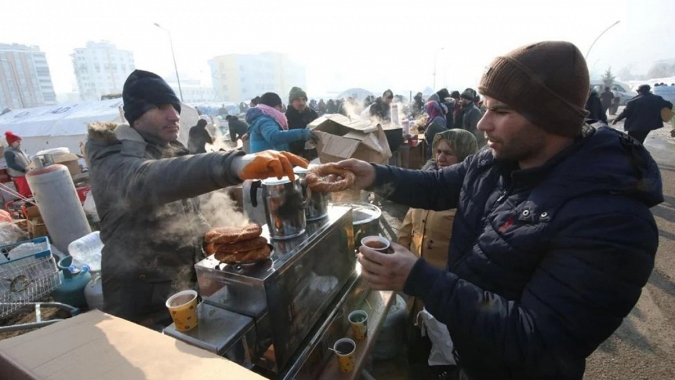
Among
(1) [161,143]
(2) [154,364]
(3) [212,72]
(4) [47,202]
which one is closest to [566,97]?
(2) [154,364]

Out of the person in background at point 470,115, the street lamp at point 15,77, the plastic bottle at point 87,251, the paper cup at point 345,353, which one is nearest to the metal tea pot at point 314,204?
the paper cup at point 345,353

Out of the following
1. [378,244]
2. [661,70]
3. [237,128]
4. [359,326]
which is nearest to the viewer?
[378,244]

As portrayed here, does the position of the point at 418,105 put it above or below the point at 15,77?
below

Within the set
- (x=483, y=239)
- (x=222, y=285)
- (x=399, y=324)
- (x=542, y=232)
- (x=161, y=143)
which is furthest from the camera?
(x=399, y=324)

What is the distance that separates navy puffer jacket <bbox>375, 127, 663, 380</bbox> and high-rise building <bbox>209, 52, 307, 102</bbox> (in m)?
98.3

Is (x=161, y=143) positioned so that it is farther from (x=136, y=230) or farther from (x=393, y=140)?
(x=393, y=140)

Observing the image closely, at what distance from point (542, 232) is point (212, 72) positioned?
12314cm

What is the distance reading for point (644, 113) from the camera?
901 centimetres

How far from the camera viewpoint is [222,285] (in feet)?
5.50

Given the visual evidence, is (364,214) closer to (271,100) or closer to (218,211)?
(218,211)

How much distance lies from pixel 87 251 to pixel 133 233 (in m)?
3.77

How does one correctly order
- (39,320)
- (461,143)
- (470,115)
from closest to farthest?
(39,320), (461,143), (470,115)

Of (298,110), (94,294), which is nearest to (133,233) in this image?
(94,294)

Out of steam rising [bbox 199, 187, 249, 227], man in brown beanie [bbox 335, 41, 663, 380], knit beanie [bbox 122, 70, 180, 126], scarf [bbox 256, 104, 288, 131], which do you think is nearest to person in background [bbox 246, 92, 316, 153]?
scarf [bbox 256, 104, 288, 131]
